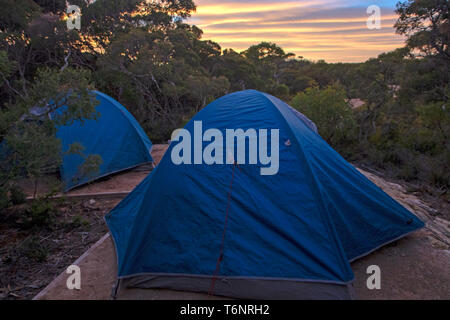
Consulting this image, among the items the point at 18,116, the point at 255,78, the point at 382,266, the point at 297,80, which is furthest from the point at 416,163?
the point at 297,80

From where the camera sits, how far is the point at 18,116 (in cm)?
436

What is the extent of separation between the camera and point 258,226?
3.12m

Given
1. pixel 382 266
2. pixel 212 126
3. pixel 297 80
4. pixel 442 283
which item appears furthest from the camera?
pixel 297 80

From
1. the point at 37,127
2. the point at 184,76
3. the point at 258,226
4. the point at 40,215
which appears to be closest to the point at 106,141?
the point at 40,215

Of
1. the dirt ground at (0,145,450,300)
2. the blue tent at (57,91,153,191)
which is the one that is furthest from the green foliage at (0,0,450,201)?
the dirt ground at (0,145,450,300)

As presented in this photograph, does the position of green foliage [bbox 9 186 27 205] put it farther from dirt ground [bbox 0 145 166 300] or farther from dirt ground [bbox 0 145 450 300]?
dirt ground [bbox 0 145 450 300]

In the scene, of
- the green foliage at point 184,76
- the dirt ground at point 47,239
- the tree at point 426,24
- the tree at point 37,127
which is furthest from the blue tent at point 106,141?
the tree at point 426,24

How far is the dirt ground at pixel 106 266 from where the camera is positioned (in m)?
3.12

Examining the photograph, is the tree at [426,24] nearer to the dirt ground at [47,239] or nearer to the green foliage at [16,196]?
the dirt ground at [47,239]

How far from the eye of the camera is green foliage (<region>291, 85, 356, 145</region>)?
32.1 ft

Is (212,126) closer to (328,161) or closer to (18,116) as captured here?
(328,161)

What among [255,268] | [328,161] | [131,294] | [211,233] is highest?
[328,161]

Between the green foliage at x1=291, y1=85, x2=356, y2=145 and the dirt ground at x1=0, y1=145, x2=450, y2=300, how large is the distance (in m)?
5.36

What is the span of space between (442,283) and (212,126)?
9.60ft
